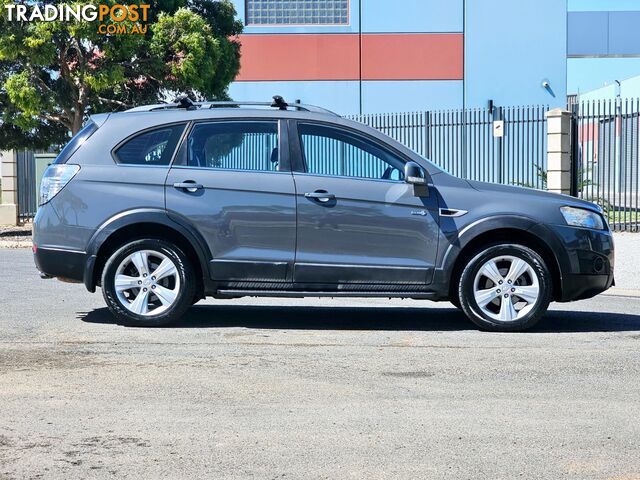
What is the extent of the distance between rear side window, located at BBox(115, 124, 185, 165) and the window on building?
90.1 feet

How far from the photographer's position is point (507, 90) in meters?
35.6

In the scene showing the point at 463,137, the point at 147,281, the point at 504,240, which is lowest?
the point at 147,281

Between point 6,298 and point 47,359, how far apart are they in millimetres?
3646

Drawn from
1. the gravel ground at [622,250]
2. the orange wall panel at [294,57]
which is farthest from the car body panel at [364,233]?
the orange wall panel at [294,57]

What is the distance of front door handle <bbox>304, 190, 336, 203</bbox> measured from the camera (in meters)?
8.30

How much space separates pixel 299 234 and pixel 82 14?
44.7 feet

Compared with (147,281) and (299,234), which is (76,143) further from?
(299,234)

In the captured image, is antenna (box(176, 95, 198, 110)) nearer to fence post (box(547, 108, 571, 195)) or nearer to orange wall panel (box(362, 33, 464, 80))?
fence post (box(547, 108, 571, 195))

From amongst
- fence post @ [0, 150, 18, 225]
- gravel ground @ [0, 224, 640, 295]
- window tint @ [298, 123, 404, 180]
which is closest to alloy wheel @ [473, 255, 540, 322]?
window tint @ [298, 123, 404, 180]

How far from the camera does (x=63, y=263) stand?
850 cm

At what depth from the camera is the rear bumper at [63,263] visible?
8453mm

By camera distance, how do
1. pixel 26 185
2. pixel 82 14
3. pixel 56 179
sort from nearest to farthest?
pixel 56 179, pixel 82 14, pixel 26 185

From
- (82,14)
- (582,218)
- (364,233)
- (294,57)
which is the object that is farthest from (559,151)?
(294,57)

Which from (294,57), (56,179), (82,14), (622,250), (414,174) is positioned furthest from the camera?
(294,57)
